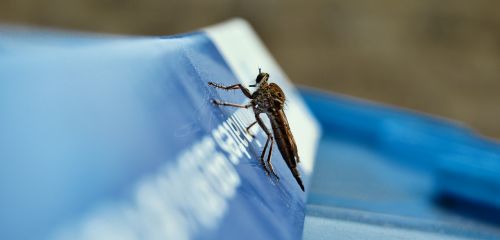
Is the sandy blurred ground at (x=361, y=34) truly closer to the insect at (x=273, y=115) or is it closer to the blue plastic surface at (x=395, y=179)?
the blue plastic surface at (x=395, y=179)

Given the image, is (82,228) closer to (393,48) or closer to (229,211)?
(229,211)

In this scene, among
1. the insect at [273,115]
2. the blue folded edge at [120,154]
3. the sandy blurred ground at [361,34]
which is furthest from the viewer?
the sandy blurred ground at [361,34]

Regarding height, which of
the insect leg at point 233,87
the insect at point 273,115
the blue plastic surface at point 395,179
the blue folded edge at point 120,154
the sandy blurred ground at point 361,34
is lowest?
the sandy blurred ground at point 361,34

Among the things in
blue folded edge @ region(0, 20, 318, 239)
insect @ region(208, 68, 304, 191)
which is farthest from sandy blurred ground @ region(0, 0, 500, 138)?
blue folded edge @ region(0, 20, 318, 239)

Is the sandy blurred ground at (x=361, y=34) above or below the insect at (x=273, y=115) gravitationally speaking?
below

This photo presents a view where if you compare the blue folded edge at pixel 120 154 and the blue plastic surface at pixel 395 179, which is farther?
the blue plastic surface at pixel 395 179

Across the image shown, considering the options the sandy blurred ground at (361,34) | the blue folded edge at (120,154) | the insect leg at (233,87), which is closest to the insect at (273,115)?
the insect leg at (233,87)

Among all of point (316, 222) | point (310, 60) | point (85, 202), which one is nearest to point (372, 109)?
point (316, 222)

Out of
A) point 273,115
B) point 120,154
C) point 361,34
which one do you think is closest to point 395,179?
point 273,115
